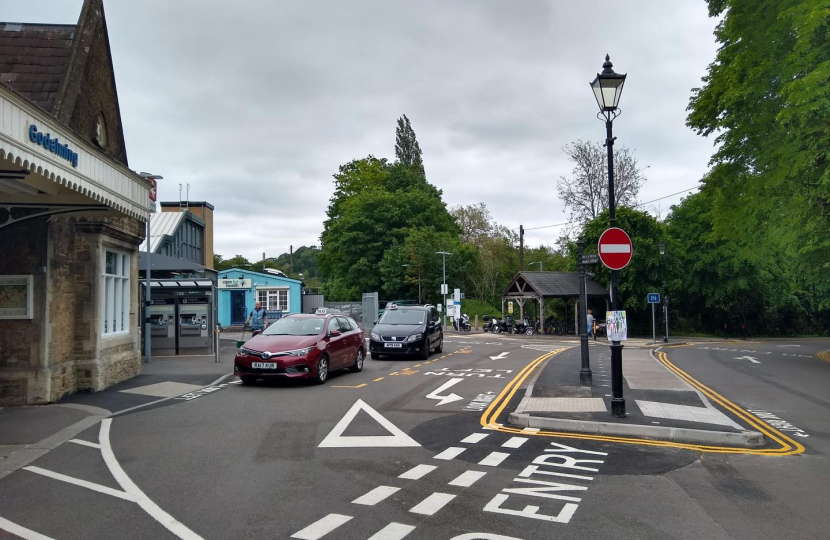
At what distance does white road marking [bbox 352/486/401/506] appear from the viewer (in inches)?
220

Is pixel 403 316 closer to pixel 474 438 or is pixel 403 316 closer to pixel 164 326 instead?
→ pixel 164 326

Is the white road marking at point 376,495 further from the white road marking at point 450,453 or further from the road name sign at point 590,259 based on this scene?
the road name sign at point 590,259

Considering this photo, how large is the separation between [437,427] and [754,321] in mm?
48145

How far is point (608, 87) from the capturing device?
10.2 m

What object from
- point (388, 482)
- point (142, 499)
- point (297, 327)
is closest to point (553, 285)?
point (297, 327)

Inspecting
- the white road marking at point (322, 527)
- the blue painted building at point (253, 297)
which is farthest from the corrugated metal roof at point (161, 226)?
the white road marking at point (322, 527)

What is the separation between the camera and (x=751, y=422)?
9.77m

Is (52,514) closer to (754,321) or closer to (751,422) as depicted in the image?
(751,422)

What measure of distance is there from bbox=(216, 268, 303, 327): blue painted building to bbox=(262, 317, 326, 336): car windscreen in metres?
31.1

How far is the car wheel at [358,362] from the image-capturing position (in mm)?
16219

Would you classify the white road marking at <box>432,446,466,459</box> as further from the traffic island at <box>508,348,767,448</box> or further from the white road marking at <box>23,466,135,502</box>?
the white road marking at <box>23,466,135,502</box>

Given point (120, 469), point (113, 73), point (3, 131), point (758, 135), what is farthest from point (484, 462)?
point (758, 135)

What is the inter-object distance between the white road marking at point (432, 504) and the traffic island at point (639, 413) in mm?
3711

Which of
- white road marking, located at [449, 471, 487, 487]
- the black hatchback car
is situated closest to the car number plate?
the black hatchback car
